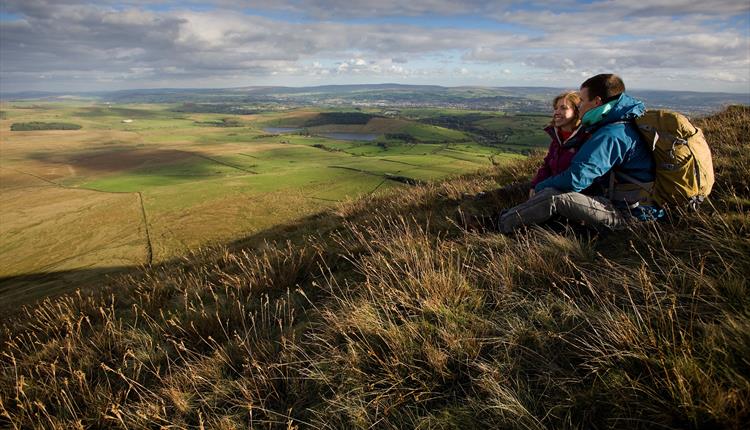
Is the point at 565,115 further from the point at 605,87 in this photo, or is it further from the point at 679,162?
the point at 679,162

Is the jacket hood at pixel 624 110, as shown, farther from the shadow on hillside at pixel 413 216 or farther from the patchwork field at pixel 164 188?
the patchwork field at pixel 164 188

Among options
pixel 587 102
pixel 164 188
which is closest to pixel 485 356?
pixel 587 102

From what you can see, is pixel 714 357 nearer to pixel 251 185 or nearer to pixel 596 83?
pixel 596 83

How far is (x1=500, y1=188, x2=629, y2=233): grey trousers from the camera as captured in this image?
13.1ft

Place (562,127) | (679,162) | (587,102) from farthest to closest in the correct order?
(562,127)
(587,102)
(679,162)

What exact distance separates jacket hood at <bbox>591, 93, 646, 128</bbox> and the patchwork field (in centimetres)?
898

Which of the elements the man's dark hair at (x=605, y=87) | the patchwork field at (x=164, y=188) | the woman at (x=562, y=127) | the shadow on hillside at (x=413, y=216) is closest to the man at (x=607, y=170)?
the man's dark hair at (x=605, y=87)

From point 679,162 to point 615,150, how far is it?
23.6 inches

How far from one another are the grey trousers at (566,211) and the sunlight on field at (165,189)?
9.56 meters

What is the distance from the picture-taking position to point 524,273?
3332 millimetres

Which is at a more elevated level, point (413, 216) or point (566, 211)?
point (566, 211)

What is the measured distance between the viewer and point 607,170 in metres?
4.04

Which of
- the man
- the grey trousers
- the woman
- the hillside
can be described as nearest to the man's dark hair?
the man

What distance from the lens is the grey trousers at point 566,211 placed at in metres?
3.99
